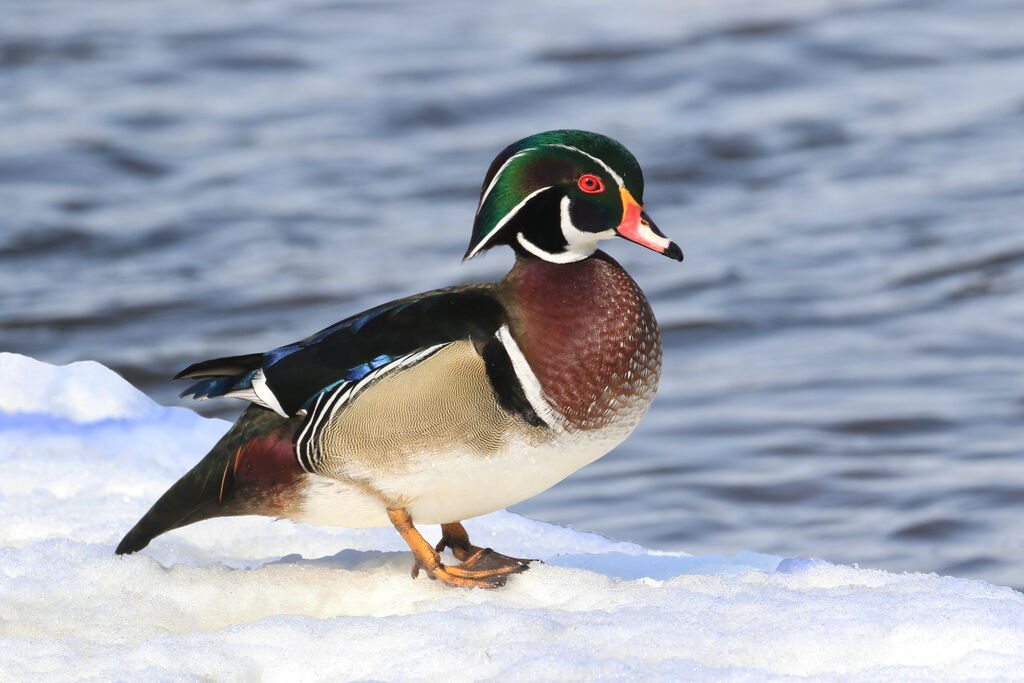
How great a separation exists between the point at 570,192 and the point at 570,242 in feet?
0.37

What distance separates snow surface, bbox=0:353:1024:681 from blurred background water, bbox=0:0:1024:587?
1679 millimetres

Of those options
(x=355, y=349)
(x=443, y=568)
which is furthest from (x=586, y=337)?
(x=443, y=568)

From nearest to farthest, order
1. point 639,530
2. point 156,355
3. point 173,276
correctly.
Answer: point 639,530 → point 156,355 → point 173,276

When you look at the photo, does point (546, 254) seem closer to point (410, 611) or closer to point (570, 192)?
point (570, 192)

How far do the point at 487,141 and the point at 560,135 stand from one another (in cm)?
693

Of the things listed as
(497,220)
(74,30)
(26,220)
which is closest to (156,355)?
(26,220)

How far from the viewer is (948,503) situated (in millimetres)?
5871

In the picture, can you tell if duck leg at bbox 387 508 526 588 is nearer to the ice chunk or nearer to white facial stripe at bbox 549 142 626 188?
white facial stripe at bbox 549 142 626 188

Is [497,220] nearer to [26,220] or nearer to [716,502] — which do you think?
[716,502]

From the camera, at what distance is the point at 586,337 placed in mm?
3588

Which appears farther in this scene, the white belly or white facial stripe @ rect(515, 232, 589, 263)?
white facial stripe @ rect(515, 232, 589, 263)

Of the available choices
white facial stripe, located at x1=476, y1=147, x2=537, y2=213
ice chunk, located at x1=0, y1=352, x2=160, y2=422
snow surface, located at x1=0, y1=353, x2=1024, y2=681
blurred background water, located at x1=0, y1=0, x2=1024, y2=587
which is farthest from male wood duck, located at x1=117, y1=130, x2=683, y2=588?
blurred background water, located at x1=0, y1=0, x2=1024, y2=587

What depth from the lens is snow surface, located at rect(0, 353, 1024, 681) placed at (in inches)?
126

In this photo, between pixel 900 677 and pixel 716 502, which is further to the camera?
pixel 716 502
